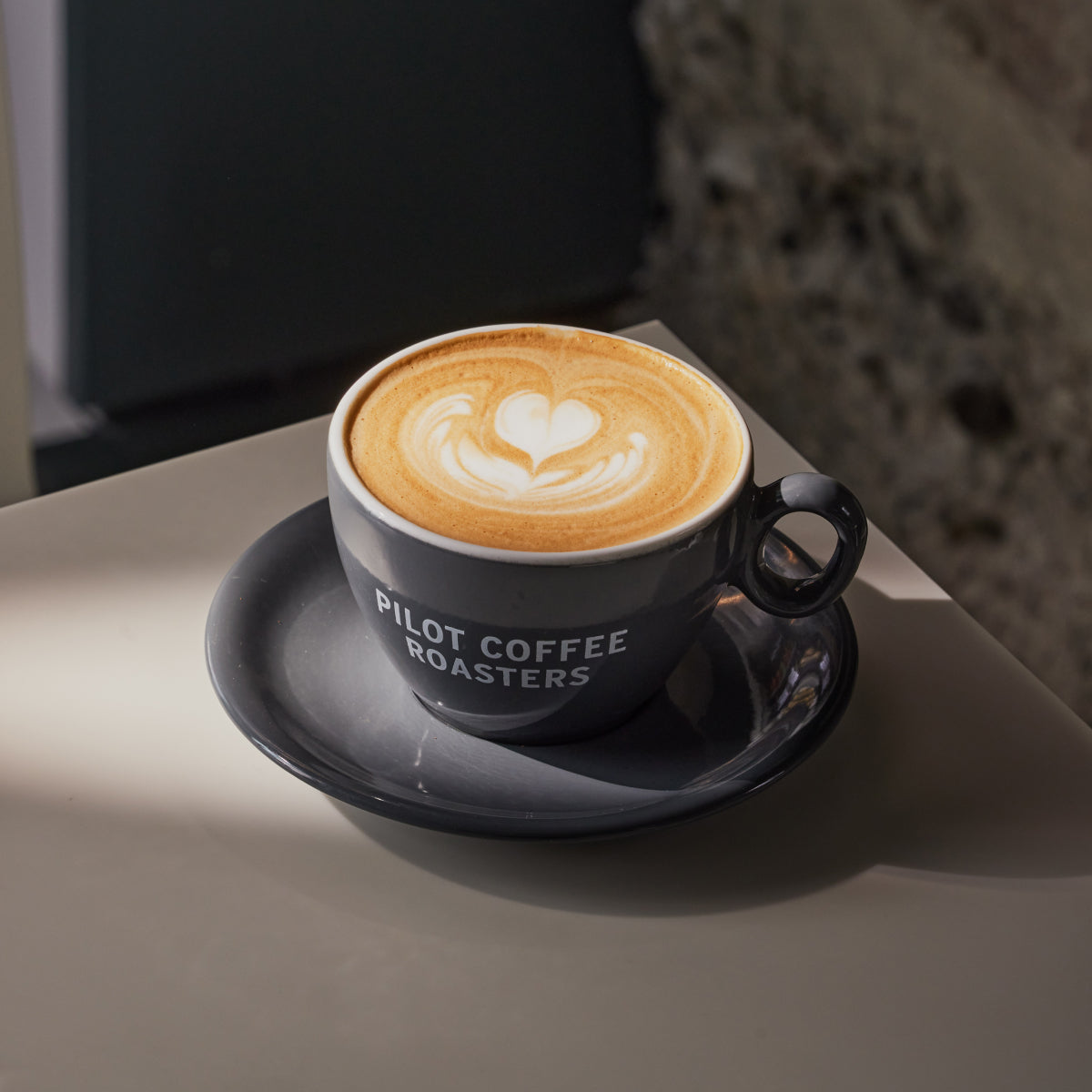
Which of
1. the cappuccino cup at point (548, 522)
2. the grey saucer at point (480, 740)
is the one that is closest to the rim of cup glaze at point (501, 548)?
the cappuccino cup at point (548, 522)

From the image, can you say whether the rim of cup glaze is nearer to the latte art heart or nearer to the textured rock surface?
the latte art heart

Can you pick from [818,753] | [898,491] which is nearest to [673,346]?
[818,753]

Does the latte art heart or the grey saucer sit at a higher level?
the latte art heart

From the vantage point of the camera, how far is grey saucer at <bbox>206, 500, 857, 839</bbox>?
51cm

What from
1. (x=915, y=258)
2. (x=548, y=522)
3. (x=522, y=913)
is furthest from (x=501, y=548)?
(x=915, y=258)

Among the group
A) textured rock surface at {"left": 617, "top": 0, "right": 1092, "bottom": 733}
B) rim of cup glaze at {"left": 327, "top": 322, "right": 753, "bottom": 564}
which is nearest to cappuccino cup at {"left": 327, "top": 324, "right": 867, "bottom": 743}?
rim of cup glaze at {"left": 327, "top": 322, "right": 753, "bottom": 564}

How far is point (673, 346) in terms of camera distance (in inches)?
33.4

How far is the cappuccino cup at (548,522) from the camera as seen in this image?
51cm

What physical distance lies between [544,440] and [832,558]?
14 cm

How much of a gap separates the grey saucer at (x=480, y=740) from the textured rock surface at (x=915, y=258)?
1.01 m

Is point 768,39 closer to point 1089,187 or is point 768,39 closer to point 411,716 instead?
point 1089,187

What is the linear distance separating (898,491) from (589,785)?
1.35 meters

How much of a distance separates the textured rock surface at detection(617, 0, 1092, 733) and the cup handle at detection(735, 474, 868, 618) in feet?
3.31

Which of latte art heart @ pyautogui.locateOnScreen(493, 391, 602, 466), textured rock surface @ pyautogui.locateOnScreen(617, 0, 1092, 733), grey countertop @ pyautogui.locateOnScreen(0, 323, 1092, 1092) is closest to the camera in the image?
grey countertop @ pyautogui.locateOnScreen(0, 323, 1092, 1092)
